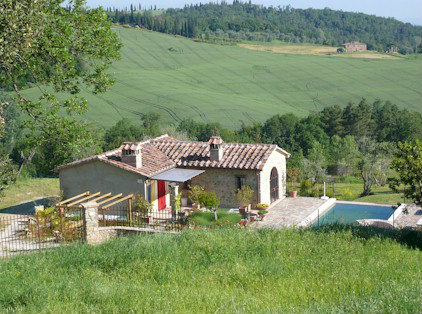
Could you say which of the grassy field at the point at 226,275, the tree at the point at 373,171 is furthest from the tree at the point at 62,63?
the tree at the point at 373,171

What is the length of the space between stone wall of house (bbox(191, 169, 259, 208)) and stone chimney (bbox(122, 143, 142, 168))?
3.53 metres

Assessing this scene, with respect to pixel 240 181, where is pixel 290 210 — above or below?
below

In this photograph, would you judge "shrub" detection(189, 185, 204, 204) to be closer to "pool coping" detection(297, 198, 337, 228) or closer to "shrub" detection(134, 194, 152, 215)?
"shrub" detection(134, 194, 152, 215)

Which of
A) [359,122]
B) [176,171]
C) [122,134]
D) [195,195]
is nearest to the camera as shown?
[195,195]

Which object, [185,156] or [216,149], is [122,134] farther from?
[216,149]

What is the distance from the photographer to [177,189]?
88.4 ft

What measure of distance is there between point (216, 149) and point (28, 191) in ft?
37.0

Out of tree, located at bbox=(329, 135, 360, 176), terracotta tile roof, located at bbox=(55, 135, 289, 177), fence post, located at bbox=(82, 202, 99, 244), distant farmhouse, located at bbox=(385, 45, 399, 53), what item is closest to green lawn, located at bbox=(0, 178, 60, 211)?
terracotta tile roof, located at bbox=(55, 135, 289, 177)

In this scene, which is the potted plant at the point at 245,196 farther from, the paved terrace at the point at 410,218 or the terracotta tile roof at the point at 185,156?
the paved terrace at the point at 410,218

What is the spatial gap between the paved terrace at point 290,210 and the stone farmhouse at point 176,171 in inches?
31.7

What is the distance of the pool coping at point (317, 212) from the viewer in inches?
989

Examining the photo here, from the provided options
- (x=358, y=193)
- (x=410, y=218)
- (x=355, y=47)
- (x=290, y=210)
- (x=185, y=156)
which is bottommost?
(x=358, y=193)

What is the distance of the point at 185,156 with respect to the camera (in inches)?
1156

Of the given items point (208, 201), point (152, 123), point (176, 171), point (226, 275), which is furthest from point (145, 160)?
point (152, 123)
